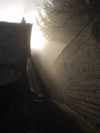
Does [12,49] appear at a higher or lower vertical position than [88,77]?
higher

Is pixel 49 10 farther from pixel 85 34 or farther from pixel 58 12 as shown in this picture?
pixel 85 34

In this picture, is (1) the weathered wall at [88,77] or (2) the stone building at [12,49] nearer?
(1) the weathered wall at [88,77]

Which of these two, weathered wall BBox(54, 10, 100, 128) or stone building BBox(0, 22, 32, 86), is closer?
weathered wall BBox(54, 10, 100, 128)

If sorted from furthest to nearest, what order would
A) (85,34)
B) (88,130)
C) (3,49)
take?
(3,49)
(85,34)
(88,130)

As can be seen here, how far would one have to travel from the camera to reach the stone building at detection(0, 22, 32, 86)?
1792cm

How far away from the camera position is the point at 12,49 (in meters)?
19.2

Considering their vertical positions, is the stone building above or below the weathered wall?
above

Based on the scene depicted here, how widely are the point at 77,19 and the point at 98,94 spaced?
44.2 ft

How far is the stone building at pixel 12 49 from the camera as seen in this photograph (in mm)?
17922

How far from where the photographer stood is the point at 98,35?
5.07 meters

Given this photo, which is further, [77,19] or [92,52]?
[77,19]

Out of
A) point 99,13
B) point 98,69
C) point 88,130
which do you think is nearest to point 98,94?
Answer: point 98,69

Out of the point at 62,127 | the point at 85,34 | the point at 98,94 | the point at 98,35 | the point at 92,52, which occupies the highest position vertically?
the point at 85,34

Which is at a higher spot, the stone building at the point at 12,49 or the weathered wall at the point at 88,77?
the stone building at the point at 12,49
